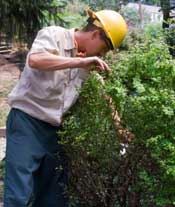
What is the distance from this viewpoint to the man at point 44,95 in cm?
304

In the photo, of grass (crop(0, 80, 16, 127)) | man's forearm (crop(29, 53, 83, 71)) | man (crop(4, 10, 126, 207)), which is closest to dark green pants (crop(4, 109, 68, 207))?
man (crop(4, 10, 126, 207))

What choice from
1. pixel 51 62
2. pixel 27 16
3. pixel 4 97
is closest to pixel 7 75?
pixel 4 97

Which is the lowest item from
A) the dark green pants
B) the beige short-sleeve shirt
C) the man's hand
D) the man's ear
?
the dark green pants

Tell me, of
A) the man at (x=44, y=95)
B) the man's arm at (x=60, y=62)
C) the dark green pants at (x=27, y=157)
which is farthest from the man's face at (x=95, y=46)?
the dark green pants at (x=27, y=157)

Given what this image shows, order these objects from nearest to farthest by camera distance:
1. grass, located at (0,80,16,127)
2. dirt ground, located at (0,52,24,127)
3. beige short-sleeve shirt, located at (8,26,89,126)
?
1. beige short-sleeve shirt, located at (8,26,89,126)
2. grass, located at (0,80,16,127)
3. dirt ground, located at (0,52,24,127)

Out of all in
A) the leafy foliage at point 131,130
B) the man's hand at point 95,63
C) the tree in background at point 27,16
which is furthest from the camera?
the tree in background at point 27,16

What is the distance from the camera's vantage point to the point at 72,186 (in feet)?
11.1

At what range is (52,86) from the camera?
3.13 m

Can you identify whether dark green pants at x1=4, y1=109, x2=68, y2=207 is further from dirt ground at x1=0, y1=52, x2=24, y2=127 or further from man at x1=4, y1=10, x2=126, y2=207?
dirt ground at x1=0, y1=52, x2=24, y2=127

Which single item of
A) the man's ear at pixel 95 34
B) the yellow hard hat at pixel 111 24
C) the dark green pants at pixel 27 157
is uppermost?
the yellow hard hat at pixel 111 24

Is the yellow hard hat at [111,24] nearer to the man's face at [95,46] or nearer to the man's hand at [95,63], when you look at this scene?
the man's face at [95,46]

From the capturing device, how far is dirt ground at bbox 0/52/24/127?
978 centimetres

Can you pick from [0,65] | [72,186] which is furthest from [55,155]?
[0,65]

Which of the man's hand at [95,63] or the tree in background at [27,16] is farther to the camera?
the tree in background at [27,16]
